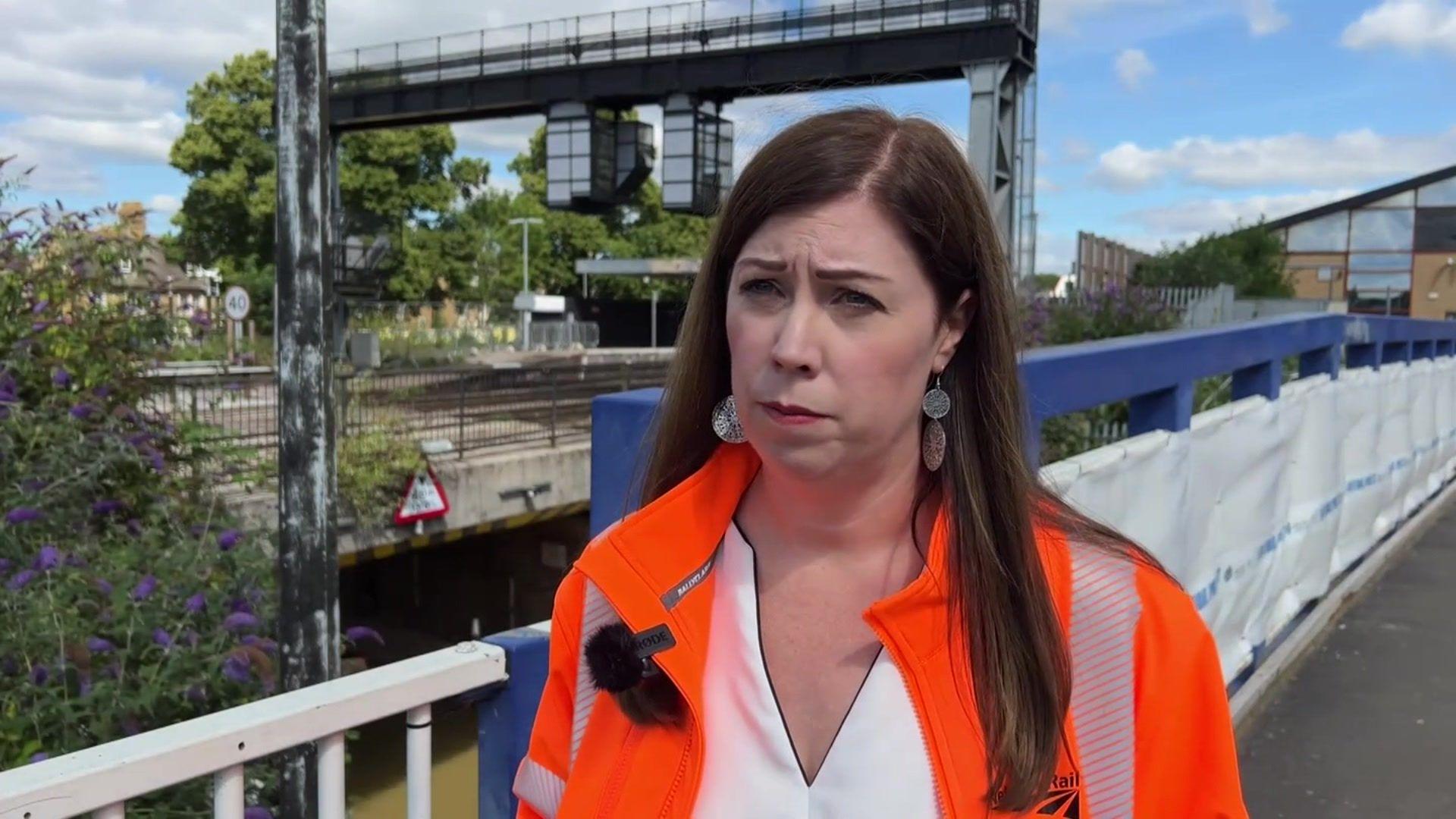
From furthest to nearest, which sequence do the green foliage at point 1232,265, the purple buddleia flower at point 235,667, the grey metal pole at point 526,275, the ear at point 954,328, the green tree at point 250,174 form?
1. the grey metal pole at point 526,275
2. the green tree at point 250,174
3. the green foliage at point 1232,265
4. the purple buddleia flower at point 235,667
5. the ear at point 954,328

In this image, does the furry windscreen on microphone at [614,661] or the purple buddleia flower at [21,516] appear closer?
the furry windscreen on microphone at [614,661]

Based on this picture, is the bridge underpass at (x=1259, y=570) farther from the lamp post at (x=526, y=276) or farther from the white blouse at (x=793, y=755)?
the lamp post at (x=526, y=276)

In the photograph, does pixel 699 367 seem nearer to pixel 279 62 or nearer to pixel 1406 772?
pixel 1406 772

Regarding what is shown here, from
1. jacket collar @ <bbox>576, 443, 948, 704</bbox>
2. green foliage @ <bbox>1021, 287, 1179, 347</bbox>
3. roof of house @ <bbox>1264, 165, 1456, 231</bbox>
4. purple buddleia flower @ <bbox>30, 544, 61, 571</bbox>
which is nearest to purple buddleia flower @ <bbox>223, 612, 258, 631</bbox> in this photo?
purple buddleia flower @ <bbox>30, 544, 61, 571</bbox>

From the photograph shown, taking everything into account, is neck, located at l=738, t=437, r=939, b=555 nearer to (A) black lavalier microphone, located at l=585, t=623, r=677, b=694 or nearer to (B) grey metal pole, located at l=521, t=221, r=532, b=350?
(A) black lavalier microphone, located at l=585, t=623, r=677, b=694

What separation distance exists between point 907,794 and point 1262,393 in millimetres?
3981

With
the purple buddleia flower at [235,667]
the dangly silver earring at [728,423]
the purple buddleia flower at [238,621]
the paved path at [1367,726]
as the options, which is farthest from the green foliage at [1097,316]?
the dangly silver earring at [728,423]

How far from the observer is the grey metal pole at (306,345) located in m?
5.63

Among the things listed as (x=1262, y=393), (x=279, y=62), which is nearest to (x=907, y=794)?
(x=1262, y=393)

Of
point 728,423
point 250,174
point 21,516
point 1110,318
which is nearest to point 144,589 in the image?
point 21,516

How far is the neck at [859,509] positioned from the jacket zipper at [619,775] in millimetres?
334

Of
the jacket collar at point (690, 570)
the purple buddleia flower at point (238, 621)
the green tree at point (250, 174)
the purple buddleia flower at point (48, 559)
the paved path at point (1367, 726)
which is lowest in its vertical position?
the paved path at point (1367, 726)

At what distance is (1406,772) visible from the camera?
159 inches

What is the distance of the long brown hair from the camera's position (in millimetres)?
1503
